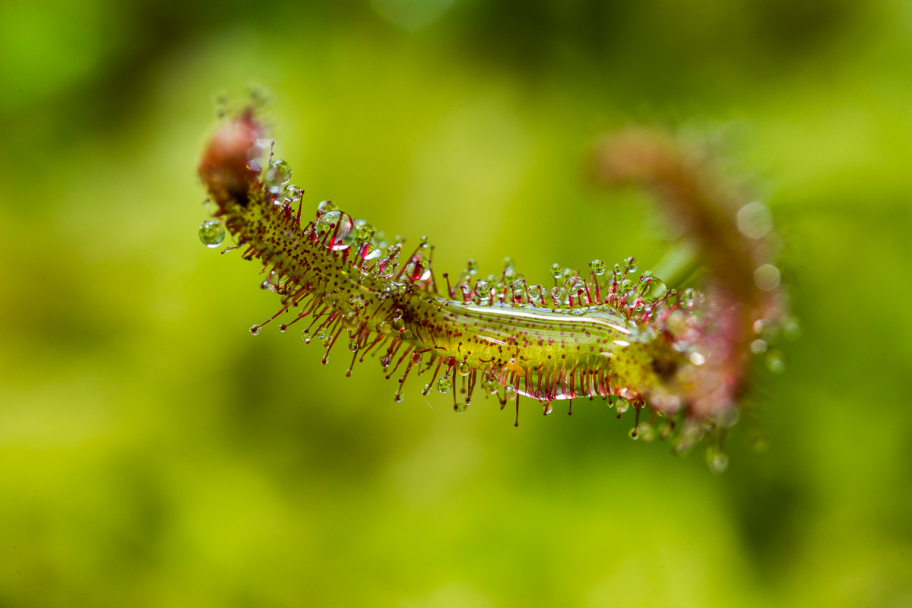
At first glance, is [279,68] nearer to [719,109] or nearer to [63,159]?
[63,159]

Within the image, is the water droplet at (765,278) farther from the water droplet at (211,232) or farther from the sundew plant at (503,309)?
the water droplet at (211,232)

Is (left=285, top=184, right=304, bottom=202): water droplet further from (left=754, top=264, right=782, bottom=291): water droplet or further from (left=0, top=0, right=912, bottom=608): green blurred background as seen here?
(left=0, top=0, right=912, bottom=608): green blurred background

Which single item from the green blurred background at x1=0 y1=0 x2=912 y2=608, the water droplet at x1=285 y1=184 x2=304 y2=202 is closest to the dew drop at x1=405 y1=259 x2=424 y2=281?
the water droplet at x1=285 y1=184 x2=304 y2=202

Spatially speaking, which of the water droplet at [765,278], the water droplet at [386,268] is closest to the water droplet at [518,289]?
the water droplet at [386,268]

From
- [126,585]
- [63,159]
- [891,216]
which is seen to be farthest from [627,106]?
[126,585]

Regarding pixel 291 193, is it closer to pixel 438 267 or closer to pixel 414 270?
pixel 414 270

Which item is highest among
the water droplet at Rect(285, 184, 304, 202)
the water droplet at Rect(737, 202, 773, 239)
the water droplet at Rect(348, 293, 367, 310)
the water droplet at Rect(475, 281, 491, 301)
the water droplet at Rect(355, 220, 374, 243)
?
the water droplet at Rect(285, 184, 304, 202)

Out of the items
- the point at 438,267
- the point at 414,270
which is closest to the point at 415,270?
the point at 414,270
